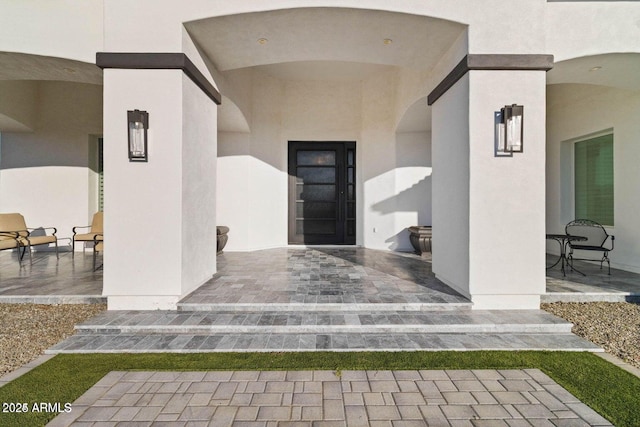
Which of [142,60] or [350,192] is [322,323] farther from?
[350,192]

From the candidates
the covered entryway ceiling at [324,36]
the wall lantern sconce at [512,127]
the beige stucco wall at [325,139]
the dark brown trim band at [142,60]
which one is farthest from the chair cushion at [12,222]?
the wall lantern sconce at [512,127]

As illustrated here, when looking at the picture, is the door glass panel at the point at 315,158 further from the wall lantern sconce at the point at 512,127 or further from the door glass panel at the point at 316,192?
the wall lantern sconce at the point at 512,127

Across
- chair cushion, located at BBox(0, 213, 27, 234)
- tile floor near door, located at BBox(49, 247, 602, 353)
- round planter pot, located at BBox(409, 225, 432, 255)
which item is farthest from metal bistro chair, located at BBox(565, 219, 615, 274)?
chair cushion, located at BBox(0, 213, 27, 234)

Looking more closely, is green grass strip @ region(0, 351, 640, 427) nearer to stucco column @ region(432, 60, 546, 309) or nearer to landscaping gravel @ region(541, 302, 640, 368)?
landscaping gravel @ region(541, 302, 640, 368)

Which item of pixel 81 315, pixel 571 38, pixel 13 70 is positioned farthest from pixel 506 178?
pixel 13 70

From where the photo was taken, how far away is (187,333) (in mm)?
3064

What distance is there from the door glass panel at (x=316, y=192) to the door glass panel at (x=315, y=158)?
2.00ft

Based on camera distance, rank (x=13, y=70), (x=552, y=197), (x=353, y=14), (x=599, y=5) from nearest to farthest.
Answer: (x=353, y=14) → (x=599, y=5) → (x=13, y=70) → (x=552, y=197)

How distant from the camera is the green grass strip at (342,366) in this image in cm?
214

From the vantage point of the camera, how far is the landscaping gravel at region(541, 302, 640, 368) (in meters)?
2.83

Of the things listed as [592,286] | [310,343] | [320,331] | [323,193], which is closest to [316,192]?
[323,193]

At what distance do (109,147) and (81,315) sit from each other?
6.59ft

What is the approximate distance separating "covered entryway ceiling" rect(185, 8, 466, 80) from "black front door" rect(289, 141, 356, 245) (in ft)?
11.8

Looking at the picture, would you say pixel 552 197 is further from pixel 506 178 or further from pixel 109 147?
pixel 109 147
